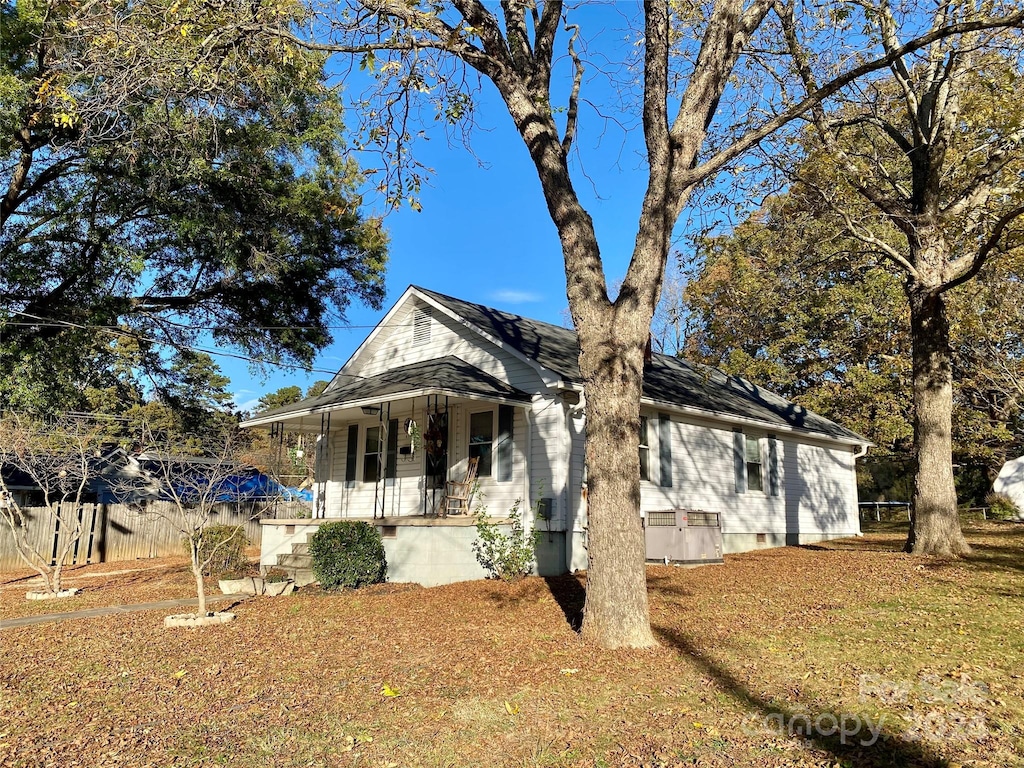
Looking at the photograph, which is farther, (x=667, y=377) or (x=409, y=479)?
(x=667, y=377)

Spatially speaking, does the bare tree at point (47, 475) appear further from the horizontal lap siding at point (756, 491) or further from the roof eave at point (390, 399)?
the horizontal lap siding at point (756, 491)

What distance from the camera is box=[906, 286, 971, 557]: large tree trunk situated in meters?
11.1

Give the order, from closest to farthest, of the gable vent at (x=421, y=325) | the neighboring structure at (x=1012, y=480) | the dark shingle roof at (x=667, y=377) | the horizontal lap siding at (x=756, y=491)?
the dark shingle roof at (x=667, y=377) → the horizontal lap siding at (x=756, y=491) → the gable vent at (x=421, y=325) → the neighboring structure at (x=1012, y=480)

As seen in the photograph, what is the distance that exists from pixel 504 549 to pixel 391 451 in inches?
175

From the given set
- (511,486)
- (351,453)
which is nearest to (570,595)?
(511,486)

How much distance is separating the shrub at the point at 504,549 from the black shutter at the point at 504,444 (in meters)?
0.92

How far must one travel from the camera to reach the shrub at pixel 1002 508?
67.6 ft

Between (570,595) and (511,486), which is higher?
(511,486)

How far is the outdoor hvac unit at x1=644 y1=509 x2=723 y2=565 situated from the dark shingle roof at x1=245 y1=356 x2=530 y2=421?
3.31 m

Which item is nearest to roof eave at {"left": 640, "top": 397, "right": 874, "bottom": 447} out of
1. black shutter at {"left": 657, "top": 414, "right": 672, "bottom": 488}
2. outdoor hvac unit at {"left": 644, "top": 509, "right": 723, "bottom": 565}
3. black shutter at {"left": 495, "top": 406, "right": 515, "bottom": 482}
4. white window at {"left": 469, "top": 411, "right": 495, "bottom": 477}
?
black shutter at {"left": 657, "top": 414, "right": 672, "bottom": 488}

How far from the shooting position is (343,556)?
10906mm

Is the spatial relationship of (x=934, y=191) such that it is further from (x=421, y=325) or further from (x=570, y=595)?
(x=421, y=325)

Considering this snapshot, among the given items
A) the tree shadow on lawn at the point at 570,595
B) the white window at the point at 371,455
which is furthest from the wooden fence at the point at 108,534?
the tree shadow on lawn at the point at 570,595

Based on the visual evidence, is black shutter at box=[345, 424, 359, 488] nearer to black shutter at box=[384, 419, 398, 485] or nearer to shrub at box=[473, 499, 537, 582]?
Answer: black shutter at box=[384, 419, 398, 485]
